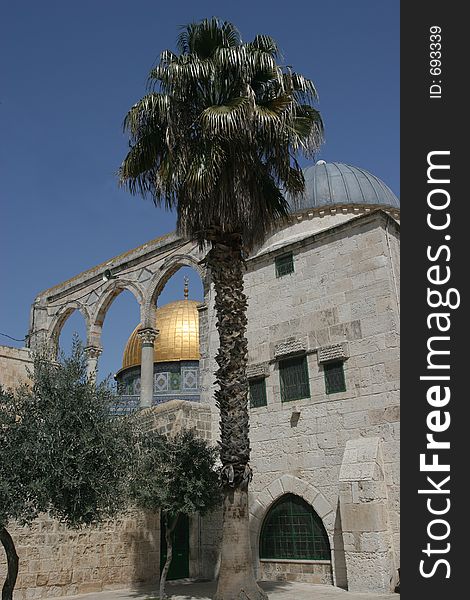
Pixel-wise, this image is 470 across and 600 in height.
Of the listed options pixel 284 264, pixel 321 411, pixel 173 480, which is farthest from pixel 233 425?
pixel 284 264

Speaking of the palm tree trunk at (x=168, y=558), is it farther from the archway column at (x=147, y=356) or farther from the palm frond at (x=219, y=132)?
the archway column at (x=147, y=356)

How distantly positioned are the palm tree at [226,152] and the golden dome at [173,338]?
70.1 feet

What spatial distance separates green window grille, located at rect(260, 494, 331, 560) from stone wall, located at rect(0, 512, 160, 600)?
275 centimetres

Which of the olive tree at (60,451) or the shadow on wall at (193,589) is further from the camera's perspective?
the shadow on wall at (193,589)

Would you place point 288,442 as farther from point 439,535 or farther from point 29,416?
point 439,535

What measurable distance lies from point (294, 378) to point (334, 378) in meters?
1.13

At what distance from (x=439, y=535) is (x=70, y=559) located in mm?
9150

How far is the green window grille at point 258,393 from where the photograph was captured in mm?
14984

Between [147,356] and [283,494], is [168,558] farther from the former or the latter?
[147,356]

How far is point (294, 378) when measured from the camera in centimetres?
1443

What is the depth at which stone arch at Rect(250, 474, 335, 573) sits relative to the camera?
12914 mm

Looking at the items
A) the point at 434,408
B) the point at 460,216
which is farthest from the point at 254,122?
the point at 434,408

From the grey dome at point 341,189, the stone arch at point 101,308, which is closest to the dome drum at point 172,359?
the stone arch at point 101,308

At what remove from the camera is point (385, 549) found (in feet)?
37.3
